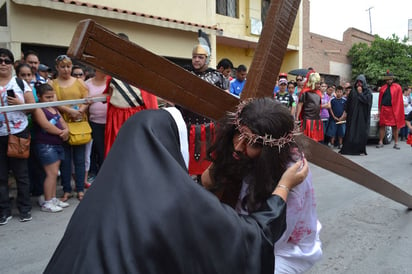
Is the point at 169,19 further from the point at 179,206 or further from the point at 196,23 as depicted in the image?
the point at 179,206

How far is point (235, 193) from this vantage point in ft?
5.92

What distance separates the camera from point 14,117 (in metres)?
3.94

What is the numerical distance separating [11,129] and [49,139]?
473 millimetres

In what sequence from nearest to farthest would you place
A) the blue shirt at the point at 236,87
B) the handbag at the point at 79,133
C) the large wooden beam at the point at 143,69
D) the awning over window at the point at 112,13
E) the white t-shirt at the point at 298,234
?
1. the large wooden beam at the point at 143,69
2. the white t-shirt at the point at 298,234
3. the handbag at the point at 79,133
4. the blue shirt at the point at 236,87
5. the awning over window at the point at 112,13

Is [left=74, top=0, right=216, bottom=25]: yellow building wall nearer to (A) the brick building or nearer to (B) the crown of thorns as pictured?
(A) the brick building

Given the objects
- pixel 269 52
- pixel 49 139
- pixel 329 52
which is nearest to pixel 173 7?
pixel 49 139

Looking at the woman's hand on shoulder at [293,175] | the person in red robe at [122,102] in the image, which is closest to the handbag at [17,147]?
the person in red robe at [122,102]

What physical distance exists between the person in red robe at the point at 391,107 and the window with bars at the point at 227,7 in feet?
20.0

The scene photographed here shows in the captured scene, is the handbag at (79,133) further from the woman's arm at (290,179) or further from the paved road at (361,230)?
the woman's arm at (290,179)

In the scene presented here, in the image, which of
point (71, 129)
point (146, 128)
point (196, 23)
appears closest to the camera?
point (146, 128)

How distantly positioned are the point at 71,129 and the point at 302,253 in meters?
3.49

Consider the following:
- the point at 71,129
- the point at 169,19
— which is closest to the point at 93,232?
the point at 71,129

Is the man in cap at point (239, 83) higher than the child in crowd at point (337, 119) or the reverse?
higher

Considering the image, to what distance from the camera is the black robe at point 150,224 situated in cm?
104
